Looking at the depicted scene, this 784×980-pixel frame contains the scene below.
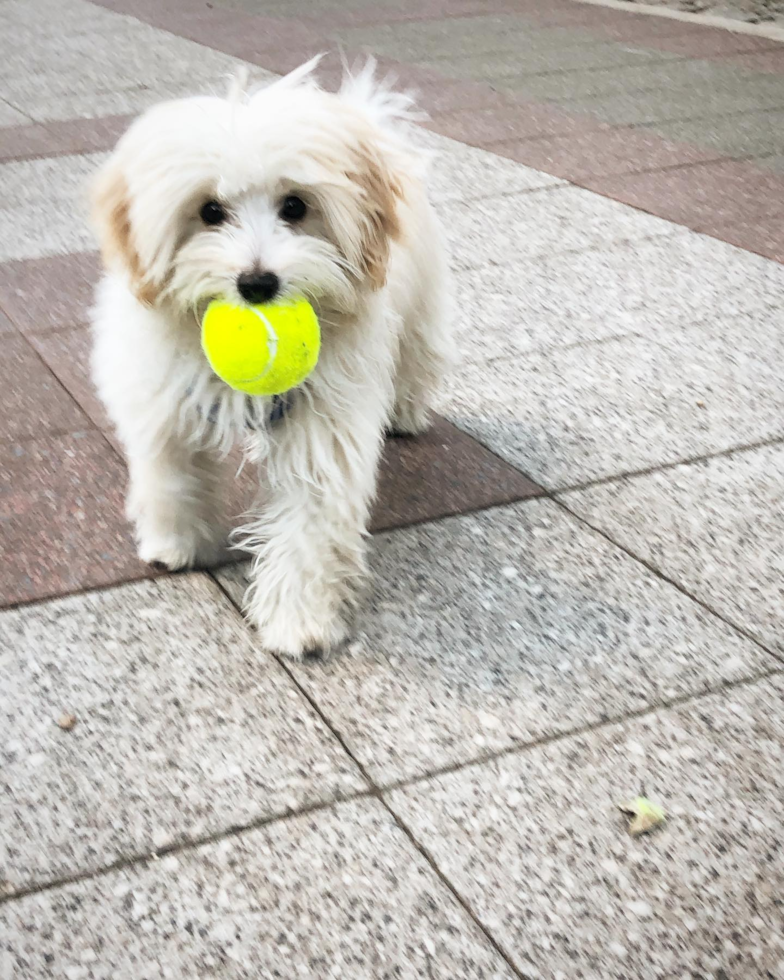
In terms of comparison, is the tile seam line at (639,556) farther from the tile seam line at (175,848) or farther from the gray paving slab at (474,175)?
the gray paving slab at (474,175)

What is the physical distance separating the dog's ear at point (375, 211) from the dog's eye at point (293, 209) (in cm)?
15

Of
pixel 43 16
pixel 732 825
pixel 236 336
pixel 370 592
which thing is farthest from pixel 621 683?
pixel 43 16

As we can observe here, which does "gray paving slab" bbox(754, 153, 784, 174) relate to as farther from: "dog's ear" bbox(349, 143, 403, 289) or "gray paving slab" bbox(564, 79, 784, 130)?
"dog's ear" bbox(349, 143, 403, 289)

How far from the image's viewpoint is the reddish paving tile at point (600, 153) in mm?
7320

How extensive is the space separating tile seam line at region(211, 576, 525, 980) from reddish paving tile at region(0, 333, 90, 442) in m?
1.25

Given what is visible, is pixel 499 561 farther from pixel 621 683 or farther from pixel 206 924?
pixel 206 924

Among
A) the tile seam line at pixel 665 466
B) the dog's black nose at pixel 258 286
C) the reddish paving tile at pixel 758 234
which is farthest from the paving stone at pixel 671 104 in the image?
the dog's black nose at pixel 258 286

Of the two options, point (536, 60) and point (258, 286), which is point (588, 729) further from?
point (536, 60)

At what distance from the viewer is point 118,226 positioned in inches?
116

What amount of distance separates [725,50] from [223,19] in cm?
525

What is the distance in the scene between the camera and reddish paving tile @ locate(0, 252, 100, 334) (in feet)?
17.1

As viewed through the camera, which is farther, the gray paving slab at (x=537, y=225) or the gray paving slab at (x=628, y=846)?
the gray paving slab at (x=537, y=225)

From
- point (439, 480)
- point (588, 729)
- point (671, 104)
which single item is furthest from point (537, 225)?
point (588, 729)

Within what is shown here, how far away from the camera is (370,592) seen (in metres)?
3.48
